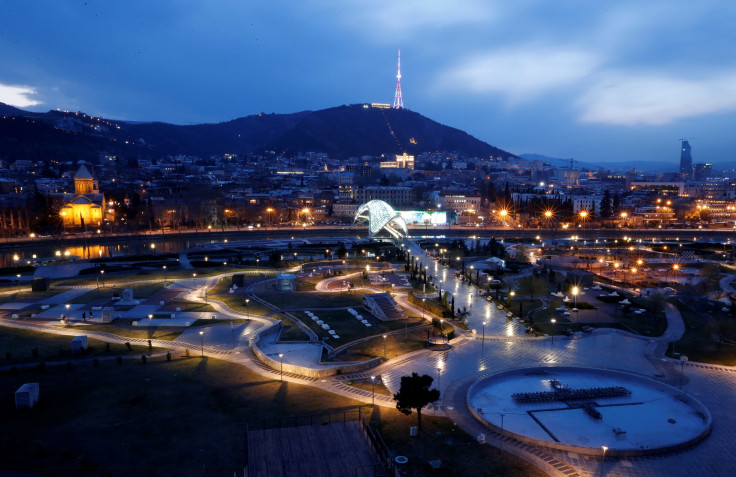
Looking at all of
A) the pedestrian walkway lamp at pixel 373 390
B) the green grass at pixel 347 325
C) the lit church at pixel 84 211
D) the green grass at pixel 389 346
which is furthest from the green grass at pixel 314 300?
the lit church at pixel 84 211

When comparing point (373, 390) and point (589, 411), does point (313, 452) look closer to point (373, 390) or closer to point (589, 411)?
point (373, 390)

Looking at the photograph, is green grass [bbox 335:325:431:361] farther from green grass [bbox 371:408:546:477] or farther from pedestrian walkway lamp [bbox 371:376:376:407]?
green grass [bbox 371:408:546:477]

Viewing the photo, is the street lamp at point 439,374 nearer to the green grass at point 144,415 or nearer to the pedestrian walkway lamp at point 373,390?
the pedestrian walkway lamp at point 373,390

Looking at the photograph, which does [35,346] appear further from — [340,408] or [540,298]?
[540,298]

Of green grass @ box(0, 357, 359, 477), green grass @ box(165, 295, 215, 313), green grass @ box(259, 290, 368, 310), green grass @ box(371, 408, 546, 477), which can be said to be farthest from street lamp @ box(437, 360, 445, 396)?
green grass @ box(165, 295, 215, 313)

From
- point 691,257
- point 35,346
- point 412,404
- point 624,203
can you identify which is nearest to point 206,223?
point 35,346

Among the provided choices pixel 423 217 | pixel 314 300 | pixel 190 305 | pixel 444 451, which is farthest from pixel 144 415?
pixel 423 217
